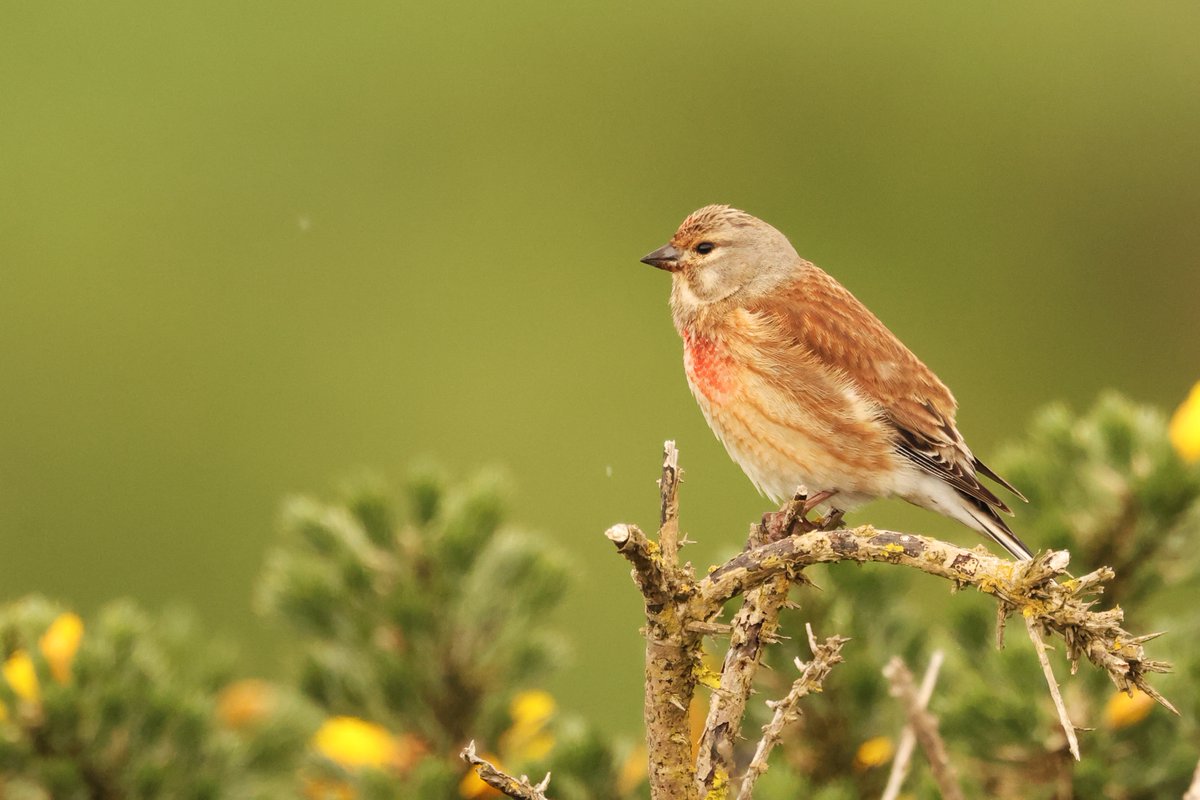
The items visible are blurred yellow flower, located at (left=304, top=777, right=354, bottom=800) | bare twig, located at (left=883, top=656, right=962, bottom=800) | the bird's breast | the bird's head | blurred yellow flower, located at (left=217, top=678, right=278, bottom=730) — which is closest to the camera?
bare twig, located at (left=883, top=656, right=962, bottom=800)

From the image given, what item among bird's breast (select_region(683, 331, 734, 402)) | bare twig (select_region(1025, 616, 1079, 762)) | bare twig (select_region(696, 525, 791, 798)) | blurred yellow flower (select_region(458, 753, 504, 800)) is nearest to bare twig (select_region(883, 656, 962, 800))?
bare twig (select_region(1025, 616, 1079, 762))

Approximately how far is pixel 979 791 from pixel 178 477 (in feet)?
19.7

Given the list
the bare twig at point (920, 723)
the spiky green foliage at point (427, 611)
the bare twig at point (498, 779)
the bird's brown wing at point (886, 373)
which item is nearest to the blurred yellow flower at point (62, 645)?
the spiky green foliage at point (427, 611)

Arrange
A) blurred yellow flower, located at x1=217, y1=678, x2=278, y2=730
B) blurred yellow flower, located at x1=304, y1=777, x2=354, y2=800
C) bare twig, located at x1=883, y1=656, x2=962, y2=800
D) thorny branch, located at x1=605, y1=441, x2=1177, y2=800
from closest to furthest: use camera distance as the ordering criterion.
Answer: bare twig, located at x1=883, y1=656, x2=962, y2=800 < thorny branch, located at x1=605, y1=441, x2=1177, y2=800 < blurred yellow flower, located at x1=304, y1=777, x2=354, y2=800 < blurred yellow flower, located at x1=217, y1=678, x2=278, y2=730

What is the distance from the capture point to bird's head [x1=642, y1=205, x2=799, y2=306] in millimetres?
4332

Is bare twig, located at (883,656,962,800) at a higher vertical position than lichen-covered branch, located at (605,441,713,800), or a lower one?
lower

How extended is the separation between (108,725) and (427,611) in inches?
22.0

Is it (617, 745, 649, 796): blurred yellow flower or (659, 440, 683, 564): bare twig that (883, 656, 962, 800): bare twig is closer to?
(659, 440, 683, 564): bare twig

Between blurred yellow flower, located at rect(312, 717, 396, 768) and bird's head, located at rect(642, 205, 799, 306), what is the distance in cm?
174

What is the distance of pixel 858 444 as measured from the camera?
3.99 m

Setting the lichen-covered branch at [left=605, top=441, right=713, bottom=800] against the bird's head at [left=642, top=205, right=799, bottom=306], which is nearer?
the lichen-covered branch at [left=605, top=441, right=713, bottom=800]

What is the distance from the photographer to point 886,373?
4.06 m

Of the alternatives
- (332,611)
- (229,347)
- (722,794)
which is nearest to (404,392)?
(229,347)

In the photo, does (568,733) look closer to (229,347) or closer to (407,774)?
(407,774)
